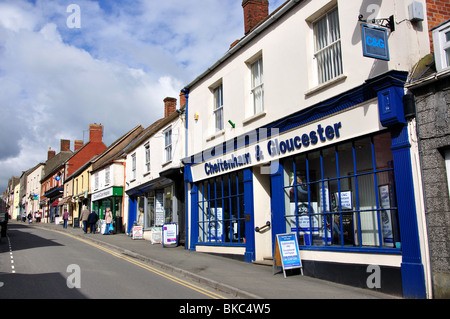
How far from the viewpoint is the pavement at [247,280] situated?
7.40m

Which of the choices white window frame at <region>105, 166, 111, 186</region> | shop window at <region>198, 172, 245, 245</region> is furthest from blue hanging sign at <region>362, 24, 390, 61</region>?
white window frame at <region>105, 166, 111, 186</region>

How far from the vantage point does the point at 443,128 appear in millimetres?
6617

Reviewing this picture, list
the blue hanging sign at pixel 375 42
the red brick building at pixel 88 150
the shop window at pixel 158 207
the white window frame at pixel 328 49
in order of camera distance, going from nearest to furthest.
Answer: the blue hanging sign at pixel 375 42
the white window frame at pixel 328 49
the shop window at pixel 158 207
the red brick building at pixel 88 150

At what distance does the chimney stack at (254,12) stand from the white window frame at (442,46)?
814 cm

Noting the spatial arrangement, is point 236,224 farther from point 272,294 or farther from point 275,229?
point 272,294

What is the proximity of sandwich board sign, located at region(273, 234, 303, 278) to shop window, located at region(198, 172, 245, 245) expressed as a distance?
2975 mm

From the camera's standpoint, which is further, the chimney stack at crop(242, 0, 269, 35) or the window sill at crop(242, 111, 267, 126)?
the chimney stack at crop(242, 0, 269, 35)

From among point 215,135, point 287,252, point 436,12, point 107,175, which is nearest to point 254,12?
point 215,135

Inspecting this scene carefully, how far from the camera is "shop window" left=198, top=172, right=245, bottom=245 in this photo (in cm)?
1255

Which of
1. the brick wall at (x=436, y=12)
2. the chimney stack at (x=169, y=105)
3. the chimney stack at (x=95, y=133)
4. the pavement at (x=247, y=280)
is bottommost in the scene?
the pavement at (x=247, y=280)

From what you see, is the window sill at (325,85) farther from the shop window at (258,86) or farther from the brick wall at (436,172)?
the shop window at (258,86)

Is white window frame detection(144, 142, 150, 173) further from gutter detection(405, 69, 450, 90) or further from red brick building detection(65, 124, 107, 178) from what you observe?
red brick building detection(65, 124, 107, 178)

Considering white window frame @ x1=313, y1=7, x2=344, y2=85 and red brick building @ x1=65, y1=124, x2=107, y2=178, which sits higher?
red brick building @ x1=65, y1=124, x2=107, y2=178

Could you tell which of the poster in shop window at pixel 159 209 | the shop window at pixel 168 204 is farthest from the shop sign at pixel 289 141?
the poster in shop window at pixel 159 209
